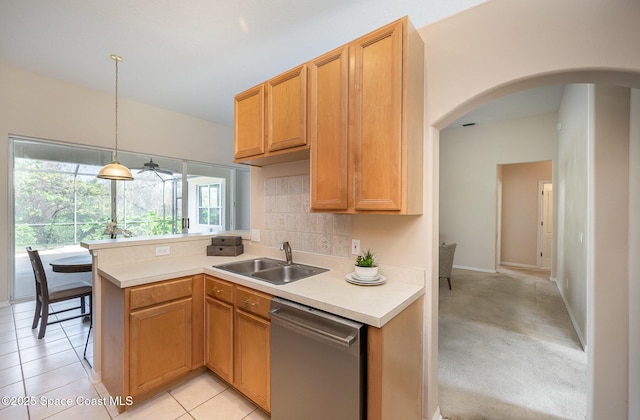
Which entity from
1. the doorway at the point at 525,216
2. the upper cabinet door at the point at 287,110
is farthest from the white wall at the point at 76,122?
the doorway at the point at 525,216

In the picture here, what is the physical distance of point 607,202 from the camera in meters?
1.53

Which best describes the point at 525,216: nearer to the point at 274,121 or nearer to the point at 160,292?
the point at 274,121

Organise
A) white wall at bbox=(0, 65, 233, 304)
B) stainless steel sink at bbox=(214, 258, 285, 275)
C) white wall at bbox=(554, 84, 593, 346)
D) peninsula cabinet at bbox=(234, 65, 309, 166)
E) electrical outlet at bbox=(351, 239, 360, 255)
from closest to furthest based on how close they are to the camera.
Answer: peninsula cabinet at bbox=(234, 65, 309, 166), electrical outlet at bbox=(351, 239, 360, 255), stainless steel sink at bbox=(214, 258, 285, 275), white wall at bbox=(554, 84, 593, 346), white wall at bbox=(0, 65, 233, 304)

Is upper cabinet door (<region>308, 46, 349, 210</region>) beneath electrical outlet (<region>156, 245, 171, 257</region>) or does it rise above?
above

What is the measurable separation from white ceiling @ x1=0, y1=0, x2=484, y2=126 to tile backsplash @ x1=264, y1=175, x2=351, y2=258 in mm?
1473

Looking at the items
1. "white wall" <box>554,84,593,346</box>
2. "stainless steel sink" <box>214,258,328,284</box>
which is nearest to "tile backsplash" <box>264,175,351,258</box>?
"stainless steel sink" <box>214,258,328,284</box>

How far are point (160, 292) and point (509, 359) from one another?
3155 millimetres

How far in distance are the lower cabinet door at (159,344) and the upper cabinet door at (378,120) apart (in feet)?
5.21

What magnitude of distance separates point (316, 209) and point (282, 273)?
2.61 ft

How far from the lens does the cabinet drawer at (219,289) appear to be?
197cm

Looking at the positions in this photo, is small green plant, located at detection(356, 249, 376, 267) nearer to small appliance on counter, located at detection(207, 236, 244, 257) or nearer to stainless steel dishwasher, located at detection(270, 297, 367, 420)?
stainless steel dishwasher, located at detection(270, 297, 367, 420)

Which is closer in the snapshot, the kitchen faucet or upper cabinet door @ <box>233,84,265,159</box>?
upper cabinet door @ <box>233,84,265,159</box>

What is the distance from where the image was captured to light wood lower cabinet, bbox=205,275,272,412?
5.72ft

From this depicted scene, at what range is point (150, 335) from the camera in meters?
1.87
